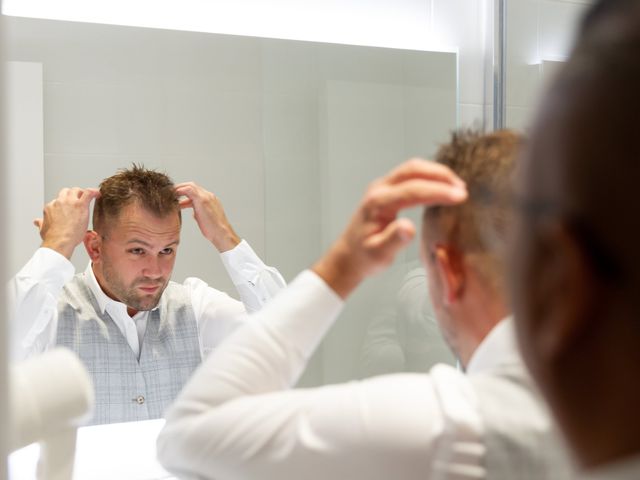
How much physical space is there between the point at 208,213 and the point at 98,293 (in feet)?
0.81

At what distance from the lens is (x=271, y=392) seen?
66 cm

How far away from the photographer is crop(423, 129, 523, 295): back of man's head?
2.08 feet

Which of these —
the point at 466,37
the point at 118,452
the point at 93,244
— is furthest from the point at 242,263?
the point at 466,37

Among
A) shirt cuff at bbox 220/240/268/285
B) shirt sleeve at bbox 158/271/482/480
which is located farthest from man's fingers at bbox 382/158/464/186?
shirt cuff at bbox 220/240/268/285

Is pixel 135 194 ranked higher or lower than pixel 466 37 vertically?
lower

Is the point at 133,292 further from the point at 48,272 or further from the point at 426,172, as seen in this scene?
the point at 426,172

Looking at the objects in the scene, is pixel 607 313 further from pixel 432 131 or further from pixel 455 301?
pixel 432 131

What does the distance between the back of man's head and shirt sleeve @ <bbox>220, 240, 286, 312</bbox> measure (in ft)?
2.59

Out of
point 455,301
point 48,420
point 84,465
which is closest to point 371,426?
point 455,301

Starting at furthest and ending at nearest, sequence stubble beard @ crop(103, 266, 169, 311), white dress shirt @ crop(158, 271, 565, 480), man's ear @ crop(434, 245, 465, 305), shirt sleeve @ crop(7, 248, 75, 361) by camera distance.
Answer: stubble beard @ crop(103, 266, 169, 311) < shirt sleeve @ crop(7, 248, 75, 361) < man's ear @ crop(434, 245, 465, 305) < white dress shirt @ crop(158, 271, 565, 480)

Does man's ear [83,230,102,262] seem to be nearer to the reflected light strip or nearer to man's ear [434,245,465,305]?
the reflected light strip

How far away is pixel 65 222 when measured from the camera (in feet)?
4.38

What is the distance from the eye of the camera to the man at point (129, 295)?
1310 mm

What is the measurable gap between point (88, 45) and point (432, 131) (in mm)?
769
